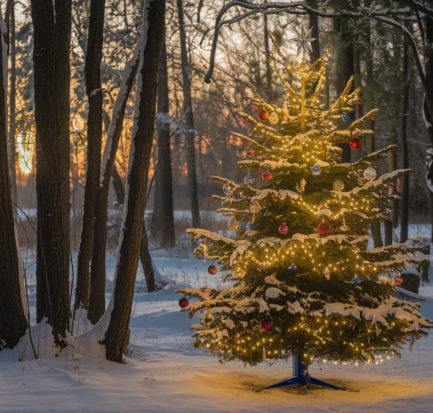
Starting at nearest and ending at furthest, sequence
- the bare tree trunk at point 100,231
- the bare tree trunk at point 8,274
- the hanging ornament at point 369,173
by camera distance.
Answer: the hanging ornament at point 369,173
the bare tree trunk at point 8,274
the bare tree trunk at point 100,231

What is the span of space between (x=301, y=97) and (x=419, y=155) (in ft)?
85.0

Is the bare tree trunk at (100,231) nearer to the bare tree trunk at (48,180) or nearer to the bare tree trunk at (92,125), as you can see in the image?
the bare tree trunk at (92,125)

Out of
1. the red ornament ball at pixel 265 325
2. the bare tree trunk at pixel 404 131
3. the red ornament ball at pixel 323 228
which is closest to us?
the red ornament ball at pixel 265 325

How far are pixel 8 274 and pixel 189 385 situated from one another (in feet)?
7.75

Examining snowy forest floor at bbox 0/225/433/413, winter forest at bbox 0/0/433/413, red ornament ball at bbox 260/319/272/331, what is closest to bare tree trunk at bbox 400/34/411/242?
snowy forest floor at bbox 0/225/433/413

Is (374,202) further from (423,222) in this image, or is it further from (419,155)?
(423,222)

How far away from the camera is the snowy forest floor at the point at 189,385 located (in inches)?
195

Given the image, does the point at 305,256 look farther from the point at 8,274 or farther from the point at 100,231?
the point at 100,231

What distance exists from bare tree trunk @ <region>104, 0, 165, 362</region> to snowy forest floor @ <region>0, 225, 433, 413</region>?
57 centimetres

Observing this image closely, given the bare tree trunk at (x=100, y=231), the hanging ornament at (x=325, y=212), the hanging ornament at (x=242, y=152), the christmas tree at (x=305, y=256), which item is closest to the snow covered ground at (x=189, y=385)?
the christmas tree at (x=305, y=256)

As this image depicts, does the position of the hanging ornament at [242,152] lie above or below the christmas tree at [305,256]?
above

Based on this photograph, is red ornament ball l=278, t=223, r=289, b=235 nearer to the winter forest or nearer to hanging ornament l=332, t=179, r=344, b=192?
the winter forest

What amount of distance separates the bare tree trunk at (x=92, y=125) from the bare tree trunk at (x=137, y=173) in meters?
1.47

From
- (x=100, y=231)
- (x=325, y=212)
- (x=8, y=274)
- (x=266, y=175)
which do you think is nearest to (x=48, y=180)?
(x=8, y=274)
